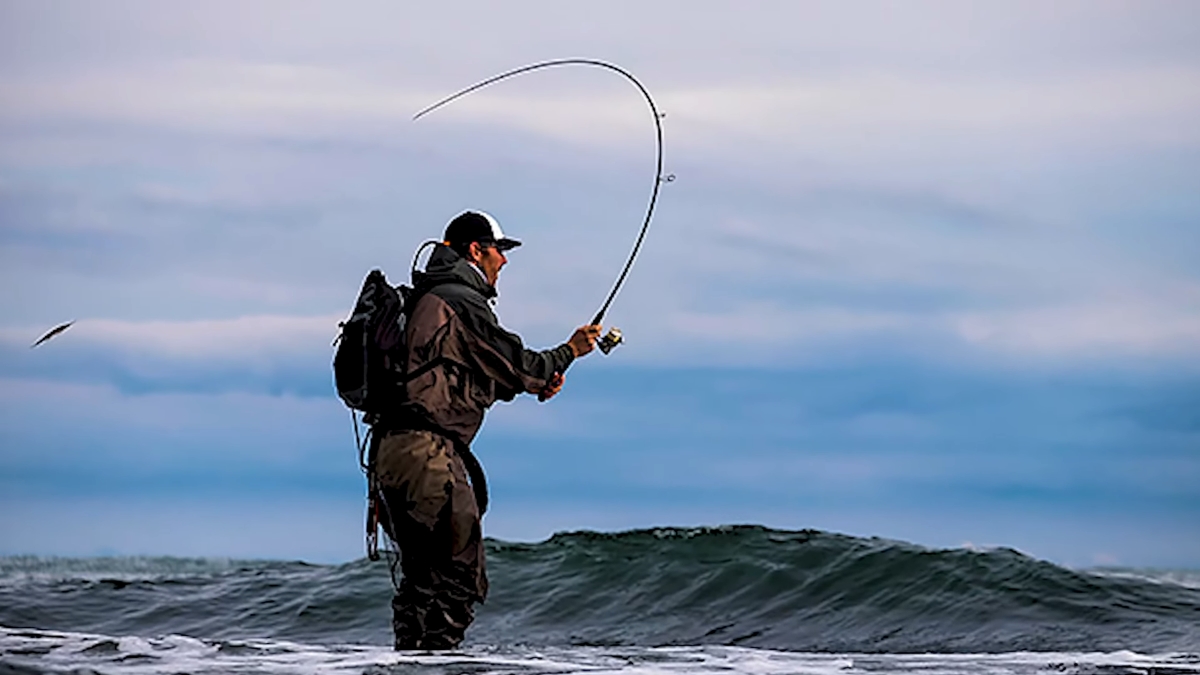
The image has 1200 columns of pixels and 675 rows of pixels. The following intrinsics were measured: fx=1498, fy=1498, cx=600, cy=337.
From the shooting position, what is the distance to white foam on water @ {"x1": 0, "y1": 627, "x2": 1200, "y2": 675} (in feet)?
24.0

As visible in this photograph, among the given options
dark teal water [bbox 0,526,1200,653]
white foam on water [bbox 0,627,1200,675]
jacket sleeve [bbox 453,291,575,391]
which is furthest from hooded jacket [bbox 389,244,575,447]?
dark teal water [bbox 0,526,1200,653]

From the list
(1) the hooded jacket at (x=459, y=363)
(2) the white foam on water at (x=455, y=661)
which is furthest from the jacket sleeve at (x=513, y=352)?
(2) the white foam on water at (x=455, y=661)

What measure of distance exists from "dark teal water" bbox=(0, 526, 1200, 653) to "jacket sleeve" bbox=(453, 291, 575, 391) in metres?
4.66

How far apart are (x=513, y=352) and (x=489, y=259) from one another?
68 cm

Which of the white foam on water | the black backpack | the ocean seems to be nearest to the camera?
the white foam on water

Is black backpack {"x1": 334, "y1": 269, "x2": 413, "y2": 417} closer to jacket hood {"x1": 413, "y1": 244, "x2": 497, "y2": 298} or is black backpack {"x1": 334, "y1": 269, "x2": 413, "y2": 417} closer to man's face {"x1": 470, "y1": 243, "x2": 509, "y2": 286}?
jacket hood {"x1": 413, "y1": 244, "x2": 497, "y2": 298}

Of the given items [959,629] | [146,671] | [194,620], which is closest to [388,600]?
[194,620]

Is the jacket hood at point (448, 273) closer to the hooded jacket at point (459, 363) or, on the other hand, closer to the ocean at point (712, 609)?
the hooded jacket at point (459, 363)

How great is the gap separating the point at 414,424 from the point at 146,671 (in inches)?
69.5

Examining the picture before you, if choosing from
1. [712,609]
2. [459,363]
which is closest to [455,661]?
[459,363]

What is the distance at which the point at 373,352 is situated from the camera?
25.4 ft

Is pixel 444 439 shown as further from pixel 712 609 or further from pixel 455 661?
pixel 712 609

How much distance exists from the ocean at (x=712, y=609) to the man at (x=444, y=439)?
0.57 meters

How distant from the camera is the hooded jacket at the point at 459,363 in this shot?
304 inches
